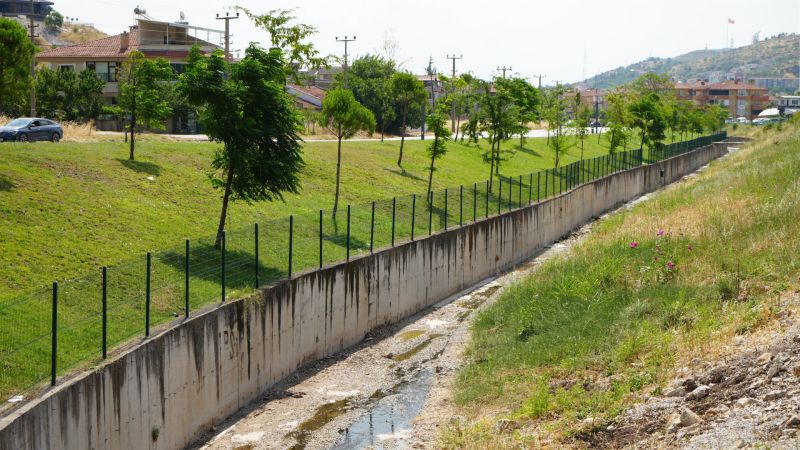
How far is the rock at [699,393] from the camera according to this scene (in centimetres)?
1772

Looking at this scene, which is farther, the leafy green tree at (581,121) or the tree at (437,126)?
the leafy green tree at (581,121)

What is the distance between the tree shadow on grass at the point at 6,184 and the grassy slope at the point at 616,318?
13.2 m

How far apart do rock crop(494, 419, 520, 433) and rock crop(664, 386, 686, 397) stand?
2.80 metres

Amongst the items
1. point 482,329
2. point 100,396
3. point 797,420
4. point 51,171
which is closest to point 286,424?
point 100,396

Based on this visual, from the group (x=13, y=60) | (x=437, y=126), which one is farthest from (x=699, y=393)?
(x=437, y=126)

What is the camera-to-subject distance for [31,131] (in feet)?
149

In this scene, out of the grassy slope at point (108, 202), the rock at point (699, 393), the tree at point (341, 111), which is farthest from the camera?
the tree at point (341, 111)

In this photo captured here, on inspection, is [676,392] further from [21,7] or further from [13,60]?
[21,7]

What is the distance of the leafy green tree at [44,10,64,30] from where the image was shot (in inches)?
7249

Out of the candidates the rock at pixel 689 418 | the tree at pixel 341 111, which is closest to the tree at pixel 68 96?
the tree at pixel 341 111

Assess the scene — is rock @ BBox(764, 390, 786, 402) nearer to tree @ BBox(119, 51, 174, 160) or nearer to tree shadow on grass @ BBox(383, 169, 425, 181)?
tree @ BBox(119, 51, 174, 160)

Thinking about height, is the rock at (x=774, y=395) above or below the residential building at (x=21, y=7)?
below

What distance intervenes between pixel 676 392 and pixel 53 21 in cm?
18409

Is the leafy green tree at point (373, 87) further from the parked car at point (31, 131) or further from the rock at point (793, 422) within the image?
the rock at point (793, 422)
